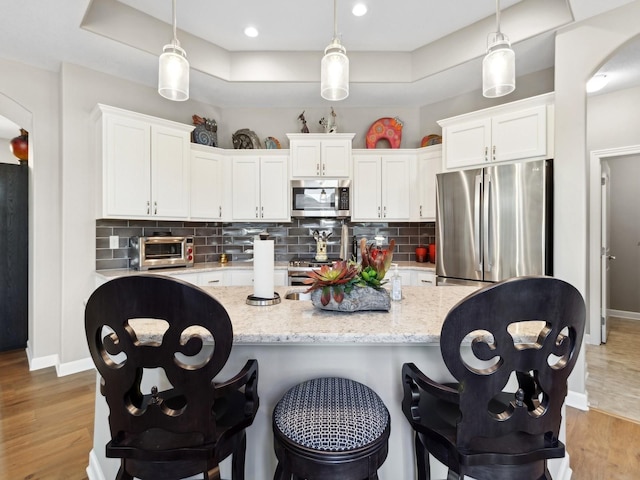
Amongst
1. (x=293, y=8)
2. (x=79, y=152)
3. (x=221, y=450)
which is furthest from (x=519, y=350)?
(x=79, y=152)

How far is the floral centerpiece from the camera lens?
49.2 inches

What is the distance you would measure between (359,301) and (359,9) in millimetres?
2571

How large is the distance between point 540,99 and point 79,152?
4122 millimetres

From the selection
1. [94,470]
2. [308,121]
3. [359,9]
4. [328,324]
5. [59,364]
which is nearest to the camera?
[328,324]

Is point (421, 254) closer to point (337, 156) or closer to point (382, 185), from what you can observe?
point (382, 185)

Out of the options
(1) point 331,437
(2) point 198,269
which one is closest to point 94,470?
(1) point 331,437

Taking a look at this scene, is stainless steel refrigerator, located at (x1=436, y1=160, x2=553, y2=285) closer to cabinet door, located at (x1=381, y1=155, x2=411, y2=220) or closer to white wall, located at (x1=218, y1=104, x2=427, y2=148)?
cabinet door, located at (x1=381, y1=155, x2=411, y2=220)

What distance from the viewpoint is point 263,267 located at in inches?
54.0

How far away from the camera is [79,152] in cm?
301

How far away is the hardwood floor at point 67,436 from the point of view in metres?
1.74

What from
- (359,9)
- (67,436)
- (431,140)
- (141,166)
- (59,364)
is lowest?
(67,436)

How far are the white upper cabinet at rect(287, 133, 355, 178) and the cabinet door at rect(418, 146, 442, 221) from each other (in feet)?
2.83

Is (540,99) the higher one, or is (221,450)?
(540,99)

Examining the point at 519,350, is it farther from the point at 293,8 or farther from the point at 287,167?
the point at 287,167
